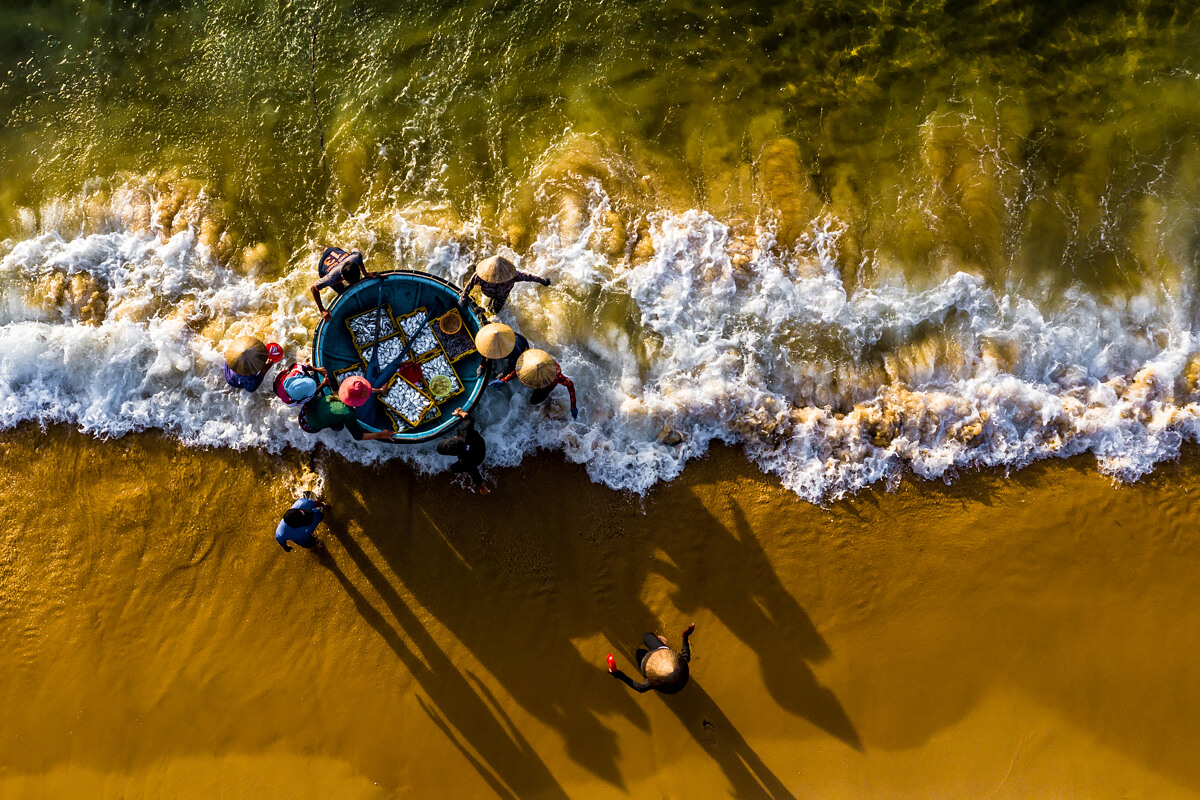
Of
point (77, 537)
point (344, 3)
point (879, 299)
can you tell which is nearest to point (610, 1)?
point (344, 3)

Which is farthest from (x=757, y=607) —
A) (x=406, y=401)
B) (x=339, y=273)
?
(x=339, y=273)

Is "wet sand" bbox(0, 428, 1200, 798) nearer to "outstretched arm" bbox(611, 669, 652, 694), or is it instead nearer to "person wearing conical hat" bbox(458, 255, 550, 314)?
"outstretched arm" bbox(611, 669, 652, 694)

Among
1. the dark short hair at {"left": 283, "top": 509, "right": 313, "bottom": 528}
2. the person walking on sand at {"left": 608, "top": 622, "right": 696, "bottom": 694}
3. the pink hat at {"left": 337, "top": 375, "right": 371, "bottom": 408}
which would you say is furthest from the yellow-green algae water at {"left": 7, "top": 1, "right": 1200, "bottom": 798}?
the pink hat at {"left": 337, "top": 375, "right": 371, "bottom": 408}

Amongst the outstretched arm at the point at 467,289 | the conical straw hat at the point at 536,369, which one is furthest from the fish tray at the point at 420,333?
the conical straw hat at the point at 536,369

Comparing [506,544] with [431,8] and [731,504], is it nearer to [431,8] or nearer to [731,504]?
[731,504]

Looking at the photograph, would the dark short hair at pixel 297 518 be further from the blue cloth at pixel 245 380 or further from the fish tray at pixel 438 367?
the fish tray at pixel 438 367

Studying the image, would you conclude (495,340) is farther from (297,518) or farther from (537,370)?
(297,518)

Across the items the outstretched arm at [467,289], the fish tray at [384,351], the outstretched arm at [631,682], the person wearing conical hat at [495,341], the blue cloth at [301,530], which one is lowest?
the outstretched arm at [631,682]
